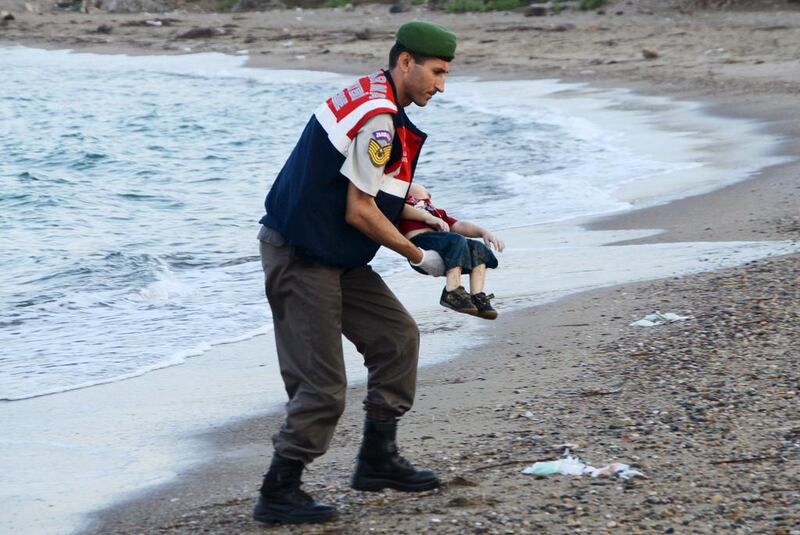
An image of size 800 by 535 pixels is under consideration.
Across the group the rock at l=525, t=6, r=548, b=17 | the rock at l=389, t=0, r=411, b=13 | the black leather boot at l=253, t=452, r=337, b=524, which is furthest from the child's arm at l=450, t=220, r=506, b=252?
the rock at l=389, t=0, r=411, b=13

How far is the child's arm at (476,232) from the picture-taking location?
448 centimetres

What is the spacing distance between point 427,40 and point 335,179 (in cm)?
54

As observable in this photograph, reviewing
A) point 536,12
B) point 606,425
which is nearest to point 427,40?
point 606,425

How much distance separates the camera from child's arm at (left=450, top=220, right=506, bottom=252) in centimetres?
448

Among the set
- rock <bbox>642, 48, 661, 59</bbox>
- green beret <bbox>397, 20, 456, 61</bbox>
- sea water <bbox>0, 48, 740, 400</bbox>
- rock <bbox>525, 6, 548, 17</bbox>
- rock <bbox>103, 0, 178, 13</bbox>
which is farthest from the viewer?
rock <bbox>103, 0, 178, 13</bbox>

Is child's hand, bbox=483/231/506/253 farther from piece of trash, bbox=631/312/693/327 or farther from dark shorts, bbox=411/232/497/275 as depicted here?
piece of trash, bbox=631/312/693/327

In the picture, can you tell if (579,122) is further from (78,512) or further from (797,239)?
(78,512)

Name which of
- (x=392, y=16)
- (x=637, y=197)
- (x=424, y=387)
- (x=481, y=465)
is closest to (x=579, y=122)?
(x=637, y=197)

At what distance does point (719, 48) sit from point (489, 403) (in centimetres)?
1941

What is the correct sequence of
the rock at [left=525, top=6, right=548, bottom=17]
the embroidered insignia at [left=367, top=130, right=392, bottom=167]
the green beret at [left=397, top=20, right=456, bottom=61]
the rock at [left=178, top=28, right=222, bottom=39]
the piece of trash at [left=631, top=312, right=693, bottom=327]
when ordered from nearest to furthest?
1. the embroidered insignia at [left=367, top=130, right=392, bottom=167]
2. the green beret at [left=397, top=20, right=456, bottom=61]
3. the piece of trash at [left=631, top=312, right=693, bottom=327]
4. the rock at [left=525, top=6, right=548, bottom=17]
5. the rock at [left=178, top=28, right=222, bottom=39]

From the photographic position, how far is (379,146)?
4.01 metres

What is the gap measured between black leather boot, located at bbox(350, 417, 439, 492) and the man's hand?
0.63 meters

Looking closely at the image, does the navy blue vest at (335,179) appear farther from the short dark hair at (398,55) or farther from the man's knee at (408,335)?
the man's knee at (408,335)

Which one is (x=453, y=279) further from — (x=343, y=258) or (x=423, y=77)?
(x=423, y=77)
